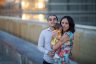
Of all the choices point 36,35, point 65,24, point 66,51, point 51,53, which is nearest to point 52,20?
point 65,24

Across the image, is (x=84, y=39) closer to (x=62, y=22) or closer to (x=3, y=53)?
(x=62, y=22)

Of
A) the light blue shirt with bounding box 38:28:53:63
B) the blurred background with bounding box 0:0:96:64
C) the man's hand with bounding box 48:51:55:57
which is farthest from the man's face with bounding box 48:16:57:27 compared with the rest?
the blurred background with bounding box 0:0:96:64

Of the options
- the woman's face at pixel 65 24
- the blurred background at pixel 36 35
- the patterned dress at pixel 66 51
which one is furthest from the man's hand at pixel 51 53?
the blurred background at pixel 36 35

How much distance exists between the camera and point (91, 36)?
695 centimetres

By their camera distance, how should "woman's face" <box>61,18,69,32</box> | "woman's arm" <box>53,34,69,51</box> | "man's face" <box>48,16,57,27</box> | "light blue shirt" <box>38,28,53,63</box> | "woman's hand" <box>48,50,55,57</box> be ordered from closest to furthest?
1. "woman's arm" <box>53,34,69,51</box>
2. "woman's face" <box>61,18,69,32</box>
3. "woman's hand" <box>48,50,55,57</box>
4. "man's face" <box>48,16,57,27</box>
5. "light blue shirt" <box>38,28,53,63</box>

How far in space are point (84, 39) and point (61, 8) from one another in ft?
67.9

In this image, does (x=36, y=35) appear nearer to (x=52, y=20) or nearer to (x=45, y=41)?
(x=45, y=41)

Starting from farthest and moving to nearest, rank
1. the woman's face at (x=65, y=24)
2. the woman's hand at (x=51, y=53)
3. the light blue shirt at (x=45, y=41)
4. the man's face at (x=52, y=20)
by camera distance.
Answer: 1. the light blue shirt at (x=45, y=41)
2. the man's face at (x=52, y=20)
3. the woman's hand at (x=51, y=53)
4. the woman's face at (x=65, y=24)

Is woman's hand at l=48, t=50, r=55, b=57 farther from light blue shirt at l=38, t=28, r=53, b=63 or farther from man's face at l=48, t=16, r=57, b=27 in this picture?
man's face at l=48, t=16, r=57, b=27

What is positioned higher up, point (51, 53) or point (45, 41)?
point (45, 41)

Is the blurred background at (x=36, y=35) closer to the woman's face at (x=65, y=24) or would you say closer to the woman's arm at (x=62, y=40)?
the woman's face at (x=65, y=24)

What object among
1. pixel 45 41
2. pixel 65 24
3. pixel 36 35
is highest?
pixel 65 24

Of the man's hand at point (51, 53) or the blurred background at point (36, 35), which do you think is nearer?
the man's hand at point (51, 53)

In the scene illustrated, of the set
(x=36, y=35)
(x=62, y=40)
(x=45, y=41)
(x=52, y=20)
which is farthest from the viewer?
(x=36, y=35)
